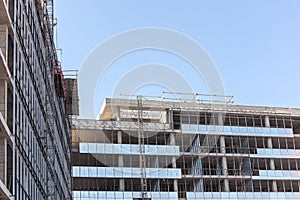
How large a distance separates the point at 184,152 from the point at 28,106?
3471 centimetres

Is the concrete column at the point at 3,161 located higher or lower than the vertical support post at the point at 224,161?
lower

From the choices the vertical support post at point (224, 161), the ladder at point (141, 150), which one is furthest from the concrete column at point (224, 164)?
the ladder at point (141, 150)

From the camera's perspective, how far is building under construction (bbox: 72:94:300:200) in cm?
5891

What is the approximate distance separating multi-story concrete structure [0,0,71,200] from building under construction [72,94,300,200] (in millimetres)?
15808

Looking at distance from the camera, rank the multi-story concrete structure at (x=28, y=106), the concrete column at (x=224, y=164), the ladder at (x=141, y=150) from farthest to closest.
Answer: the concrete column at (x=224, y=164) → the ladder at (x=141, y=150) → the multi-story concrete structure at (x=28, y=106)

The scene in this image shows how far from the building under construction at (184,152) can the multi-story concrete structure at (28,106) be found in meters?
15.8

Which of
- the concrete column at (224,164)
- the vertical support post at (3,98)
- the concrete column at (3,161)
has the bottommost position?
the concrete column at (3,161)

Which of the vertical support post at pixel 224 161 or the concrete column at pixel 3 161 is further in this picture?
the vertical support post at pixel 224 161

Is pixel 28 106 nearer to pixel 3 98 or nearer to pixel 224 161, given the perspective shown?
pixel 3 98

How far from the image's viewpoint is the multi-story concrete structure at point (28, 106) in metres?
23.5

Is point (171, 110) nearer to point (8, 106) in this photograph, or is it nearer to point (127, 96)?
point (127, 96)

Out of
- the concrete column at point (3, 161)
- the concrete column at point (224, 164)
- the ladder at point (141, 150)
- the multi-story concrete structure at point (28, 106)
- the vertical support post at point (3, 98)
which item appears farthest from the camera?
the concrete column at point (224, 164)

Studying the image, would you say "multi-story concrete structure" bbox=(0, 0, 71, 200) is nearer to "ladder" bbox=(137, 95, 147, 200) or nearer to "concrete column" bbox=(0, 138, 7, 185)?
"concrete column" bbox=(0, 138, 7, 185)

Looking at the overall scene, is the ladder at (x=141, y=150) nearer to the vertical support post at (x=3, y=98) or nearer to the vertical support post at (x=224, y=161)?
the vertical support post at (x=224, y=161)
